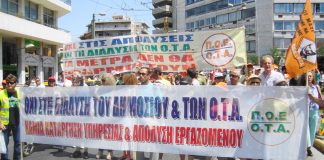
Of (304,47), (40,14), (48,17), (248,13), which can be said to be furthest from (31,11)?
(248,13)

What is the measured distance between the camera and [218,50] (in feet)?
29.8

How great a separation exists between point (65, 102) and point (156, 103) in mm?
1818

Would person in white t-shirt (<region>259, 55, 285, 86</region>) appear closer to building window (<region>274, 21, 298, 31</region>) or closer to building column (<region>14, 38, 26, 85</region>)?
building column (<region>14, 38, 26, 85</region>)

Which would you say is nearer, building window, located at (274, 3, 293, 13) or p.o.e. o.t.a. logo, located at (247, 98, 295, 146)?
p.o.e. o.t.a. logo, located at (247, 98, 295, 146)

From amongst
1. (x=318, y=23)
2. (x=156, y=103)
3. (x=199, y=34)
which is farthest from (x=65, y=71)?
(x=318, y=23)

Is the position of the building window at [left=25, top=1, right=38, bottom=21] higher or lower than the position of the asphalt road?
higher

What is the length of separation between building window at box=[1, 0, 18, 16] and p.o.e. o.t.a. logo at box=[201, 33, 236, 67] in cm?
2370

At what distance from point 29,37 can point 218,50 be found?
26.8 m

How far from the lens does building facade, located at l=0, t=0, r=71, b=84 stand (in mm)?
30594

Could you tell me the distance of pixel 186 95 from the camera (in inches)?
269

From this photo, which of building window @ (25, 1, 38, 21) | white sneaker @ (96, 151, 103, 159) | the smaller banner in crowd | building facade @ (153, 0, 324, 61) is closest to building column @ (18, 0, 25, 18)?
building window @ (25, 1, 38, 21)

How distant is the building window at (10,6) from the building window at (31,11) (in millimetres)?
1609

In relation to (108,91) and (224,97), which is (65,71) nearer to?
(108,91)

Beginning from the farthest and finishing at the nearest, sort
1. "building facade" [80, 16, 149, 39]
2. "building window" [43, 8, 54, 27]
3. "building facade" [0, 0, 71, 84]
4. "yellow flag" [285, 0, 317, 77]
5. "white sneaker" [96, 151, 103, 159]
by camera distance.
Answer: "building facade" [80, 16, 149, 39] → "building window" [43, 8, 54, 27] → "building facade" [0, 0, 71, 84] → "white sneaker" [96, 151, 103, 159] → "yellow flag" [285, 0, 317, 77]
